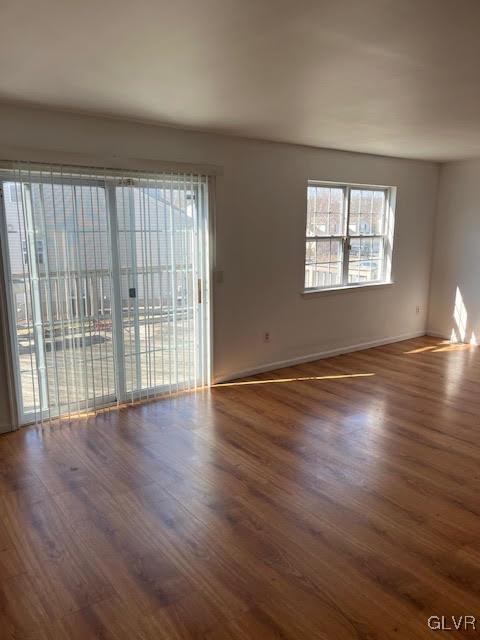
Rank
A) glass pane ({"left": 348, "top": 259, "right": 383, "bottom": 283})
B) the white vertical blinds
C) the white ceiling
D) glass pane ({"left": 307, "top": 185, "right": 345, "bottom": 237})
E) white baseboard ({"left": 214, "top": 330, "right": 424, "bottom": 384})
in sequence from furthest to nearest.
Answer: glass pane ({"left": 348, "top": 259, "right": 383, "bottom": 283}), glass pane ({"left": 307, "top": 185, "right": 345, "bottom": 237}), white baseboard ({"left": 214, "top": 330, "right": 424, "bottom": 384}), the white vertical blinds, the white ceiling

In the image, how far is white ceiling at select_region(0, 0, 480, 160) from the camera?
182 centimetres

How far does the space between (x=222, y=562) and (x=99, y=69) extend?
8.38 ft

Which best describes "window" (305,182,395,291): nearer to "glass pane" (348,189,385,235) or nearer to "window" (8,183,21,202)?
"glass pane" (348,189,385,235)

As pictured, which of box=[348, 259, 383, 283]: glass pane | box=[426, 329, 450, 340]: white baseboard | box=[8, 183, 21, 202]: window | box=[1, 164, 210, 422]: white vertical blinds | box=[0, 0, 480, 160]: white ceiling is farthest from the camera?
box=[426, 329, 450, 340]: white baseboard

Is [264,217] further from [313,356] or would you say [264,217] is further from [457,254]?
[457,254]

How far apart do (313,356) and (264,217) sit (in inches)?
69.6

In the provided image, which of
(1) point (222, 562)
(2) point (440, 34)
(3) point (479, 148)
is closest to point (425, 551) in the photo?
(1) point (222, 562)

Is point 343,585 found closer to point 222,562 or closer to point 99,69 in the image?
point 222,562

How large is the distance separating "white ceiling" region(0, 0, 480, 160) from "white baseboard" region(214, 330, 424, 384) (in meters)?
2.39

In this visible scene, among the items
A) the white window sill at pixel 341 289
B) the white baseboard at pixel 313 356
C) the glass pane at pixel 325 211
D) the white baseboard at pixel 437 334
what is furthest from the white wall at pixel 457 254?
the glass pane at pixel 325 211

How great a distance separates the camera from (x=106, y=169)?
370 cm

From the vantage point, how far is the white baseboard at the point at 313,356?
4.86 meters

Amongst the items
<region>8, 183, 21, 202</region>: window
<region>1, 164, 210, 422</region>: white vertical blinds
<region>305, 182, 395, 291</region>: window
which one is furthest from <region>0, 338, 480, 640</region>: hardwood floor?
<region>305, 182, 395, 291</region>: window

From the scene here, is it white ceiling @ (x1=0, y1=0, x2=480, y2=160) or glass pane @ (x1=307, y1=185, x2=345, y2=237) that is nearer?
white ceiling @ (x1=0, y1=0, x2=480, y2=160)
